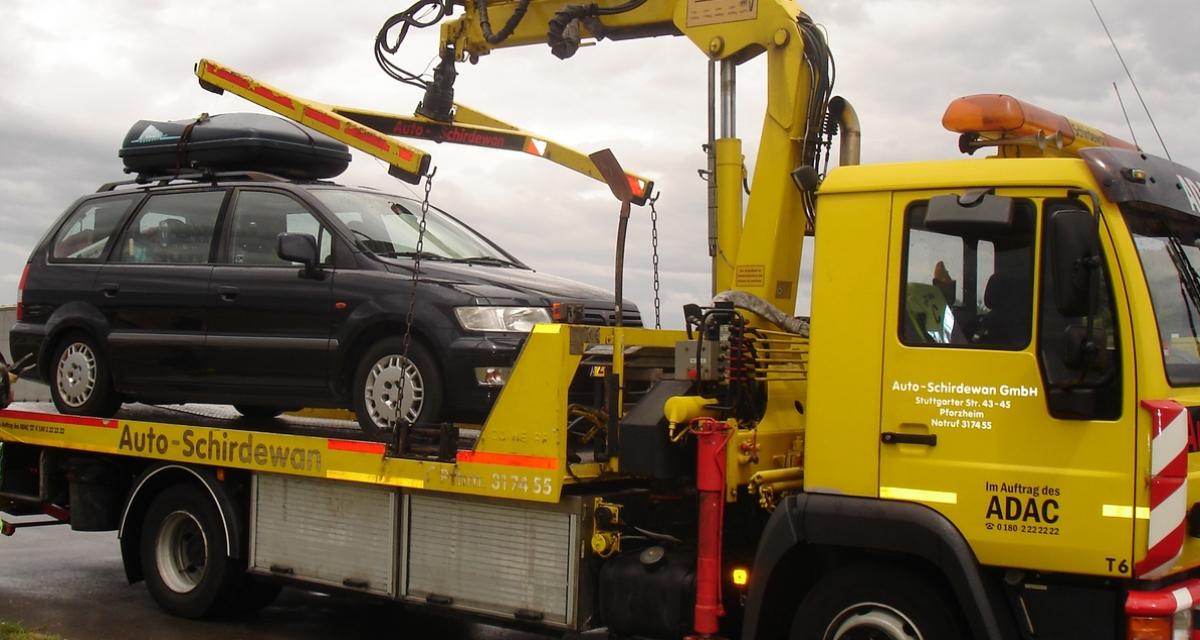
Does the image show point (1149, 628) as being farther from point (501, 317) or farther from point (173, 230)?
point (173, 230)

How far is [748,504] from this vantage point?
18.6 feet

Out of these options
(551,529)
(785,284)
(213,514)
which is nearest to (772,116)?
(785,284)

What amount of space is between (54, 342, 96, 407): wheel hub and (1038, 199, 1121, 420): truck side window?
6.33 m

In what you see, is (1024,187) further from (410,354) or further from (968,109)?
(410,354)

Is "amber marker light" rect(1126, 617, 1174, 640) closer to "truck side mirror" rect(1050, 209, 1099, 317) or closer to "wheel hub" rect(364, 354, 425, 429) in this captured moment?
"truck side mirror" rect(1050, 209, 1099, 317)

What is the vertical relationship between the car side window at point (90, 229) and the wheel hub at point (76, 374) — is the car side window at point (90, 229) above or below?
above

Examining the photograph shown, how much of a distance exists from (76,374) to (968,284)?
6.23m

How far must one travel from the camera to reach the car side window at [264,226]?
7.75 m

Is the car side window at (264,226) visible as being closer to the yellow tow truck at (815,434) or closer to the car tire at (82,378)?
the yellow tow truck at (815,434)

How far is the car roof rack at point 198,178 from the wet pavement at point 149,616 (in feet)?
9.38

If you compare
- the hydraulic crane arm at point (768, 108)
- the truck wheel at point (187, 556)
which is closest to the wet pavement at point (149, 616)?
the truck wheel at point (187, 556)

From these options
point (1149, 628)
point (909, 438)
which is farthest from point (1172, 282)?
point (1149, 628)

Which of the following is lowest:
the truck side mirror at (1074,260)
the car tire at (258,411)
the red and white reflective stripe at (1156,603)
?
the red and white reflective stripe at (1156,603)

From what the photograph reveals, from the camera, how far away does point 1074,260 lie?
172 inches
